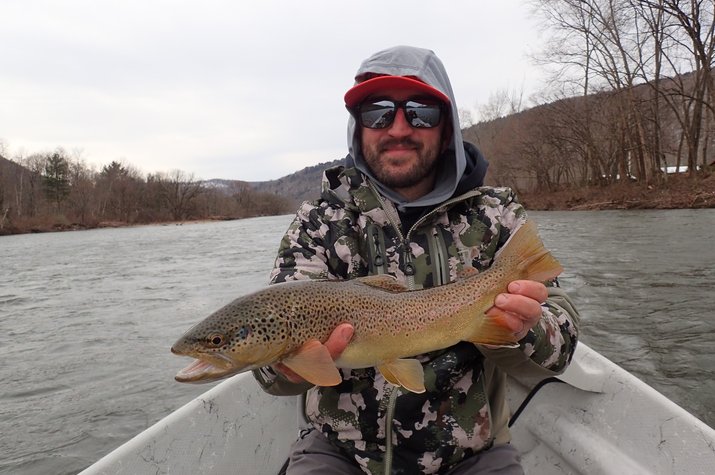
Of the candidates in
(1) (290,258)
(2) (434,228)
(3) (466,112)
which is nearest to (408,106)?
(2) (434,228)

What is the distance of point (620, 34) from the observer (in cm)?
2917

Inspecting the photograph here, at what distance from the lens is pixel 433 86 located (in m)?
2.68

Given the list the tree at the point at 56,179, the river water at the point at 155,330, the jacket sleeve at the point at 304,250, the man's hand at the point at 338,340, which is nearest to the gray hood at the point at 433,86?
the jacket sleeve at the point at 304,250

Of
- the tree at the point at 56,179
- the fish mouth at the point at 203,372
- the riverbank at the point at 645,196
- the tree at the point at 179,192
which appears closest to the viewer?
the fish mouth at the point at 203,372

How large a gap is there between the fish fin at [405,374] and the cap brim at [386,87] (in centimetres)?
146

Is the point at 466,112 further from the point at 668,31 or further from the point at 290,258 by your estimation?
the point at 290,258

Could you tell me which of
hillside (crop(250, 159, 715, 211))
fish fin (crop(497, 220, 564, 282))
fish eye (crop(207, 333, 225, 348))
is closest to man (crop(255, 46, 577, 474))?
fish fin (crop(497, 220, 564, 282))

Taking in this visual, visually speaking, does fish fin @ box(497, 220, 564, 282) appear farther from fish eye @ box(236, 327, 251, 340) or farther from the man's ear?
fish eye @ box(236, 327, 251, 340)

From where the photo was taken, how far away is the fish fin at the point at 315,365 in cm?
181

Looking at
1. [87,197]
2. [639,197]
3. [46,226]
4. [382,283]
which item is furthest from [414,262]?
[87,197]

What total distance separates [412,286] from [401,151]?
771 mm

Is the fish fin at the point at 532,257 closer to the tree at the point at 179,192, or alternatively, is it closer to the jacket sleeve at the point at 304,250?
the jacket sleeve at the point at 304,250

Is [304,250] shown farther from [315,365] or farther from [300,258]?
[315,365]

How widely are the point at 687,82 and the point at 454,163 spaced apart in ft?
123
